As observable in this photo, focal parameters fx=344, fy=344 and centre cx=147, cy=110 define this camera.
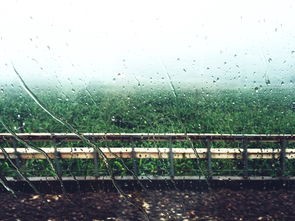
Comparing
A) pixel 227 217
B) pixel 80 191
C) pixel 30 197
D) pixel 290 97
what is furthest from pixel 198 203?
pixel 290 97

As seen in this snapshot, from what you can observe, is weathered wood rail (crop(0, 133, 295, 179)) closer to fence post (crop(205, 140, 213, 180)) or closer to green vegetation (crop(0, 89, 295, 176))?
fence post (crop(205, 140, 213, 180))

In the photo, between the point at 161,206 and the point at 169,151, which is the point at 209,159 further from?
the point at 161,206

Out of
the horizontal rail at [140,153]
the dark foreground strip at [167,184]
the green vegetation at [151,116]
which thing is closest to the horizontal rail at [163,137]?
the horizontal rail at [140,153]

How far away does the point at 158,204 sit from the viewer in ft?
20.9

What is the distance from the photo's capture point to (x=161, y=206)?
629 cm

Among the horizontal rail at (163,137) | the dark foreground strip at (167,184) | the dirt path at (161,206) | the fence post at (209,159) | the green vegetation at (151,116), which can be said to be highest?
the green vegetation at (151,116)

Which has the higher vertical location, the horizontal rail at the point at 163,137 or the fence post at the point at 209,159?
the horizontal rail at the point at 163,137

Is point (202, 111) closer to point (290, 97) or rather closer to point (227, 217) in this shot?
point (290, 97)

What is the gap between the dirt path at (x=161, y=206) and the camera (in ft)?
19.2

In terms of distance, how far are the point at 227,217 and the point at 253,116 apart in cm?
1090

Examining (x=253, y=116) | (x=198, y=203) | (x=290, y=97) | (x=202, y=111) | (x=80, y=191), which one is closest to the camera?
(x=198, y=203)

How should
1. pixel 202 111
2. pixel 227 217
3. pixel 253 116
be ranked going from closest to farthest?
pixel 227 217 → pixel 253 116 → pixel 202 111

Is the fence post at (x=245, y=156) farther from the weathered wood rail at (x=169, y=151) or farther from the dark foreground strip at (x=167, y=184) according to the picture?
the dark foreground strip at (x=167, y=184)

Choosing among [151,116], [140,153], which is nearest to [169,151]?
[140,153]
